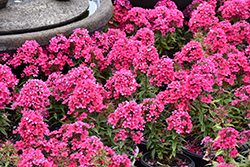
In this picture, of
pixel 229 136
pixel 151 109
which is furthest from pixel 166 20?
pixel 229 136

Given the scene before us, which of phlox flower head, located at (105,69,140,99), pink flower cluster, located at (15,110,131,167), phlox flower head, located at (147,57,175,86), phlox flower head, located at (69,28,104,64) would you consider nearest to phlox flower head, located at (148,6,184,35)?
phlox flower head, located at (69,28,104,64)

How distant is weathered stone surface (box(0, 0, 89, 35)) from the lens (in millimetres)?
4488

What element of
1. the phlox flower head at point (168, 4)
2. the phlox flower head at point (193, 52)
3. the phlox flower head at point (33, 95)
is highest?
the phlox flower head at point (193, 52)

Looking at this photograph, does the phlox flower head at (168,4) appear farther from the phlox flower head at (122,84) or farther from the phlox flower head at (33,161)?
the phlox flower head at (33,161)

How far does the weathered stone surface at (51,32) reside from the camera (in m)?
4.10

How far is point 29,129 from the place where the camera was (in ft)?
10.9

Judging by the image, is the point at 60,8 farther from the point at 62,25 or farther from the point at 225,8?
the point at 225,8

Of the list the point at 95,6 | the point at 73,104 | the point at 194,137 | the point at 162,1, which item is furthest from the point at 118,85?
the point at 162,1

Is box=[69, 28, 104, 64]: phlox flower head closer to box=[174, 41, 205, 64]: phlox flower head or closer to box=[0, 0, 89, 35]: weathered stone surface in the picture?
box=[0, 0, 89, 35]: weathered stone surface

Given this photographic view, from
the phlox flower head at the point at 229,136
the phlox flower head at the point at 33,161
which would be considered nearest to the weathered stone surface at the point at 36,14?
the phlox flower head at the point at 33,161

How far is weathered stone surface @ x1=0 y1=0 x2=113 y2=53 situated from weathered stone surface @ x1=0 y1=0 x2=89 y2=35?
0.26 metres

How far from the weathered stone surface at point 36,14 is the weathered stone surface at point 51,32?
0.87ft

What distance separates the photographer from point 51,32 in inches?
171

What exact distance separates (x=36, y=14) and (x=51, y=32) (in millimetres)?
636
